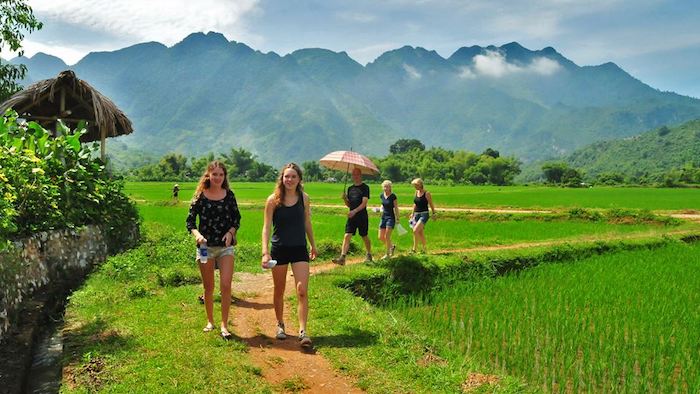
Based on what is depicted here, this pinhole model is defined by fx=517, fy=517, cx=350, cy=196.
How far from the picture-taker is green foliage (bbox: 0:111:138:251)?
6.83 m

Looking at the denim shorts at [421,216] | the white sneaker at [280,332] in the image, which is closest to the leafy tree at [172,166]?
the denim shorts at [421,216]

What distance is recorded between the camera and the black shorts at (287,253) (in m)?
5.29

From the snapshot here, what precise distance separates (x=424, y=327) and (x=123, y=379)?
11.6ft

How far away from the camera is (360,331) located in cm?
575

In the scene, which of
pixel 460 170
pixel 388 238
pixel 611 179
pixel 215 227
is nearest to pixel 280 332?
pixel 215 227

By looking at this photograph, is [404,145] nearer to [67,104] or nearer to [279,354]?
[67,104]

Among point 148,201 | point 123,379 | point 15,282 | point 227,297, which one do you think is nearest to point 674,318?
point 227,297

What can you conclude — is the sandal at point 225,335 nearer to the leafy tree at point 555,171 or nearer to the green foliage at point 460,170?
the green foliage at point 460,170

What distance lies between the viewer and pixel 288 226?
5312 millimetres

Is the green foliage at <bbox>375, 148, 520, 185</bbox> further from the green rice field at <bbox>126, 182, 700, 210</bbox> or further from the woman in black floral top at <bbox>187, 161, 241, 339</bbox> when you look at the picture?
the woman in black floral top at <bbox>187, 161, 241, 339</bbox>

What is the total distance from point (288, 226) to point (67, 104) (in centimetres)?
1191

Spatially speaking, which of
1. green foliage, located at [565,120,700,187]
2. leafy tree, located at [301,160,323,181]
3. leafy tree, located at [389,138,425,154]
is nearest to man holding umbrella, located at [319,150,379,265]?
leafy tree, located at [301,160,323,181]

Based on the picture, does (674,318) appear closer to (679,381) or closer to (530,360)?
(679,381)

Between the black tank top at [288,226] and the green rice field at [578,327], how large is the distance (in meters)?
1.92
